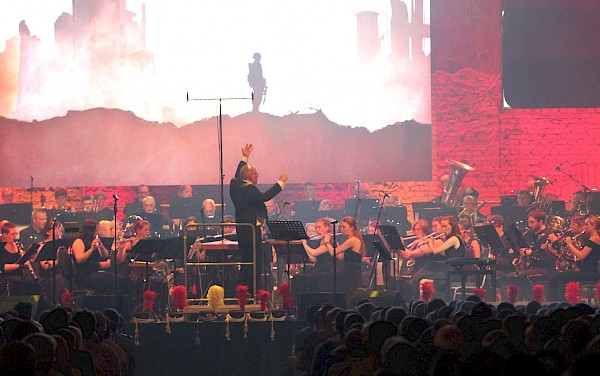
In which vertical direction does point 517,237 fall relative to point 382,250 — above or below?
above

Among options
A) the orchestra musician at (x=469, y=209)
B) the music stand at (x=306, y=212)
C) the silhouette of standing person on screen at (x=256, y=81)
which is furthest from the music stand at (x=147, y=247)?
the silhouette of standing person on screen at (x=256, y=81)

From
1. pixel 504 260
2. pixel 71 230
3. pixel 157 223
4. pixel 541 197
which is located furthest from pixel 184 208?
pixel 541 197

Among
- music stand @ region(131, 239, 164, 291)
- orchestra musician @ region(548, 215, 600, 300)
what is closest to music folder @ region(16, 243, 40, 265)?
music stand @ region(131, 239, 164, 291)

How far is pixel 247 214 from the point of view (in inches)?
524

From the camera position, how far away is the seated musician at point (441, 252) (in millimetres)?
15055

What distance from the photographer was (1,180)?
2088cm

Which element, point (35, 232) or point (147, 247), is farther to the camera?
point (35, 232)

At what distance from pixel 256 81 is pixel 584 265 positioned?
Answer: 8.51 meters

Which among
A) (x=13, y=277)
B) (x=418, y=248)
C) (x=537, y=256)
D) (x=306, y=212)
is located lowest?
(x=13, y=277)

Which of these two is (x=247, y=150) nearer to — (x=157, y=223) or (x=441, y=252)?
(x=441, y=252)

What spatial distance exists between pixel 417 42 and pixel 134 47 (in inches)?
207

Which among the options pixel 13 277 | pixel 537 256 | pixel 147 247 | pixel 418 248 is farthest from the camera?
pixel 537 256

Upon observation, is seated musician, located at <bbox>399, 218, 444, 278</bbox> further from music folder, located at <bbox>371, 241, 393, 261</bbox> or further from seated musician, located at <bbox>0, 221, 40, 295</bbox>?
seated musician, located at <bbox>0, 221, 40, 295</bbox>

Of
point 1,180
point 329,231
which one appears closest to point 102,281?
point 329,231
